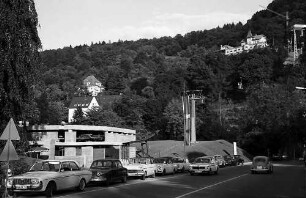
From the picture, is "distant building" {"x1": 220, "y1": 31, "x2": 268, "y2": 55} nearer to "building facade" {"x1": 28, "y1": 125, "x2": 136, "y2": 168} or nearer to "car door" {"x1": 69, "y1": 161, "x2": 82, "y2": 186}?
"building facade" {"x1": 28, "y1": 125, "x2": 136, "y2": 168}

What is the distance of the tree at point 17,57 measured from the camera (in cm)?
2200

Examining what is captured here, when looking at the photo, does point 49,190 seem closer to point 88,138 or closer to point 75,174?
point 75,174

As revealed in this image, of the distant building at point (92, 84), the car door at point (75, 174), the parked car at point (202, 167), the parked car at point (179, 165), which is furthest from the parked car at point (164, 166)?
the distant building at point (92, 84)

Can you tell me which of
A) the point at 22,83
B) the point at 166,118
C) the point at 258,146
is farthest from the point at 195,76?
the point at 22,83

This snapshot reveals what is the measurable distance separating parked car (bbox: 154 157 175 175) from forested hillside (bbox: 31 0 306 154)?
426 inches

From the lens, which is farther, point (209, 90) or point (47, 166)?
point (209, 90)

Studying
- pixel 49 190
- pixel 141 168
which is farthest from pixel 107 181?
pixel 49 190

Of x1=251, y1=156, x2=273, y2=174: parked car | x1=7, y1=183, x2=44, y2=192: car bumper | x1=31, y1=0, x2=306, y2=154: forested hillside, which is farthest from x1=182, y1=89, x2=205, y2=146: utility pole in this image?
x1=7, y1=183, x2=44, y2=192: car bumper

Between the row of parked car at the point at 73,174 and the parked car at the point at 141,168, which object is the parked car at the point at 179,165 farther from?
the parked car at the point at 141,168

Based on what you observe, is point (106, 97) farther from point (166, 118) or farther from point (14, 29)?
point (14, 29)

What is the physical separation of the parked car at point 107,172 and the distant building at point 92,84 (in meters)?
149

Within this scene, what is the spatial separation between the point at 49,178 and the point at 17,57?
779cm

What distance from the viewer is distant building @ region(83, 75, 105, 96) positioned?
175375 mm

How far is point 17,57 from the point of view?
22.3m
